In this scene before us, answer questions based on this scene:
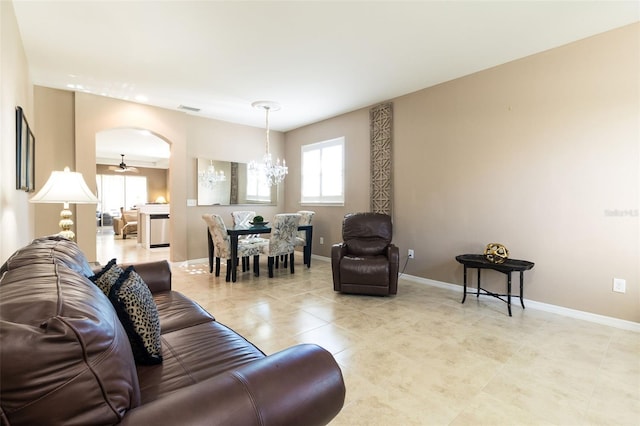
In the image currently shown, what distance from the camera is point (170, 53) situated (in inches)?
125

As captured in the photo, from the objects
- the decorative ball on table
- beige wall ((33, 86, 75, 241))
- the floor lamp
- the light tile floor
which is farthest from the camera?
beige wall ((33, 86, 75, 241))

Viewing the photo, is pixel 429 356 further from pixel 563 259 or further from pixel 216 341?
pixel 563 259

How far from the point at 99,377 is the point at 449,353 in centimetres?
226

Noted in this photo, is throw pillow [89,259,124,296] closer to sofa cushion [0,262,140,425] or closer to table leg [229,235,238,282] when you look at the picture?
sofa cushion [0,262,140,425]

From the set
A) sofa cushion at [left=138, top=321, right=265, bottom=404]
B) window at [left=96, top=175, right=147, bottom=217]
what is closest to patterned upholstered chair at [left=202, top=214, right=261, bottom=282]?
sofa cushion at [left=138, top=321, right=265, bottom=404]

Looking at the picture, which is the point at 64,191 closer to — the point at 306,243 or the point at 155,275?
the point at 155,275

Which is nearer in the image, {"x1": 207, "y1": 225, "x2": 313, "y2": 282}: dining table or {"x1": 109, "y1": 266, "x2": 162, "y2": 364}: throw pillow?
{"x1": 109, "y1": 266, "x2": 162, "y2": 364}: throw pillow

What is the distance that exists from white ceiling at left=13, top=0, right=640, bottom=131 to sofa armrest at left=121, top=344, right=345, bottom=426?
2.63m

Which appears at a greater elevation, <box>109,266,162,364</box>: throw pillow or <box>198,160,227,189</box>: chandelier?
<box>198,160,227,189</box>: chandelier

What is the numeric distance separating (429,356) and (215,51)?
352 cm

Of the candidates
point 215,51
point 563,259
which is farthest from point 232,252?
point 563,259

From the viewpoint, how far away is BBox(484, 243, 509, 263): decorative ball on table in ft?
10.2

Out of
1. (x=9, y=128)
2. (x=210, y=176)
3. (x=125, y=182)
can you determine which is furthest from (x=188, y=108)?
(x=125, y=182)

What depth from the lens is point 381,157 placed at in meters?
4.68
